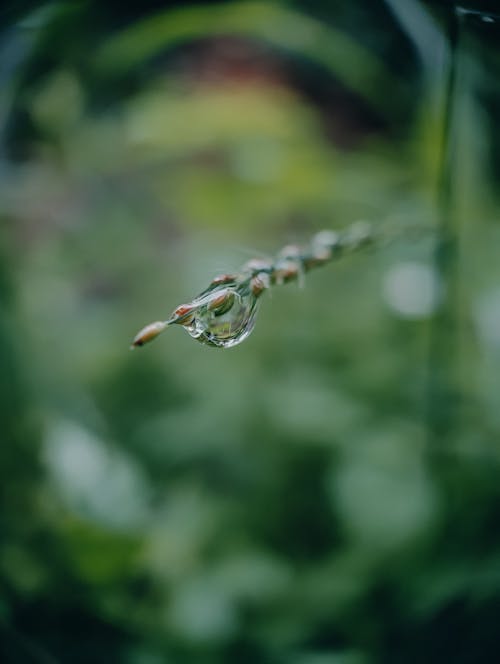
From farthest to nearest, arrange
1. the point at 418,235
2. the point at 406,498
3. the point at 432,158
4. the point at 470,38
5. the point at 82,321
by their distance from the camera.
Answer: the point at 82,321
the point at 432,158
the point at 406,498
the point at 418,235
the point at 470,38

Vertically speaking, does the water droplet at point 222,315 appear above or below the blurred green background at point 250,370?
below

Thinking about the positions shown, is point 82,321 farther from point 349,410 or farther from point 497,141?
point 497,141

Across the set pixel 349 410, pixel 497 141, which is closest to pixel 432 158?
pixel 497 141

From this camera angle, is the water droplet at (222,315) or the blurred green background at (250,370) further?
the blurred green background at (250,370)

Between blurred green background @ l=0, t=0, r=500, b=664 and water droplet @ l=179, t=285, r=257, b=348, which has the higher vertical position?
blurred green background @ l=0, t=0, r=500, b=664

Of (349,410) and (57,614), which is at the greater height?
(349,410)

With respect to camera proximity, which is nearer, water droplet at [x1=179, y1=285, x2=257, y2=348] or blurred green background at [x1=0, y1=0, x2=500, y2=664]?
water droplet at [x1=179, y1=285, x2=257, y2=348]
